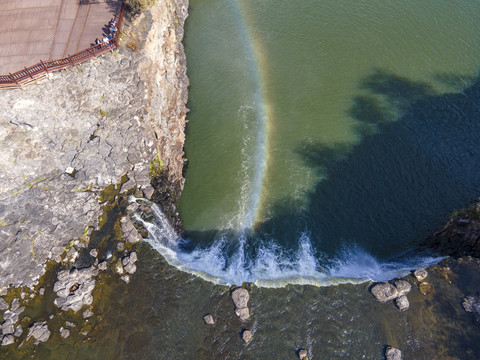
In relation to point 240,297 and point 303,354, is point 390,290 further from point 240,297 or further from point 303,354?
point 240,297

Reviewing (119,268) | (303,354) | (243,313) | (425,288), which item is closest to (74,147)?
(119,268)

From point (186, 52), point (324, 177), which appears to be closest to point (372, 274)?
point (324, 177)

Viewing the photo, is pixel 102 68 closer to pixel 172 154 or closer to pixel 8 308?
pixel 172 154

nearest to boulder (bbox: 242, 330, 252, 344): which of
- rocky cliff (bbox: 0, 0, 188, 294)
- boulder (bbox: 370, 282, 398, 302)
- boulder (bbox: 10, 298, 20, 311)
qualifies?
boulder (bbox: 370, 282, 398, 302)

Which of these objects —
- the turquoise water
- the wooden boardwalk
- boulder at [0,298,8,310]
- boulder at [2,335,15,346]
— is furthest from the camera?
the wooden boardwalk

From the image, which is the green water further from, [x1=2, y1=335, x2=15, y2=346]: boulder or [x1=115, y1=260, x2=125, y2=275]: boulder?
[x1=2, y1=335, x2=15, y2=346]: boulder

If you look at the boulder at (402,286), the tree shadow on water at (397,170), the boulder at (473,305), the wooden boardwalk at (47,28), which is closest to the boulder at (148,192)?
the tree shadow on water at (397,170)
